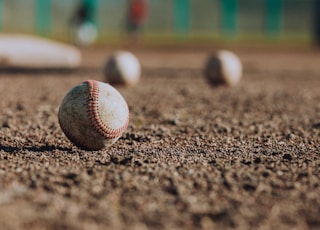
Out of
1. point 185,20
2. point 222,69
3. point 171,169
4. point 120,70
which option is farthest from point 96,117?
point 185,20

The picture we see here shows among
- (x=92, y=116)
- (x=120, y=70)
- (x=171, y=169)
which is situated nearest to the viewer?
(x=171, y=169)

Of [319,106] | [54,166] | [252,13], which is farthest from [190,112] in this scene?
[252,13]

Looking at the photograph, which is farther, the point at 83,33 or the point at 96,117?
the point at 83,33

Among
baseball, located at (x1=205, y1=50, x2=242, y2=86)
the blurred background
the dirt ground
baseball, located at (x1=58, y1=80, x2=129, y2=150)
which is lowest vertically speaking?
the blurred background

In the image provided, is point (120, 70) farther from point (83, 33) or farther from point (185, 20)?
point (185, 20)

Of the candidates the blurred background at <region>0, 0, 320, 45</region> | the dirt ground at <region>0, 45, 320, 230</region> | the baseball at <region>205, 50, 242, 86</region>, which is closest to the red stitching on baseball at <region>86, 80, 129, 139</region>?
the dirt ground at <region>0, 45, 320, 230</region>

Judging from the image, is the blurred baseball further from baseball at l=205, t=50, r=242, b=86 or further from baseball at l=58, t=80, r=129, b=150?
baseball at l=58, t=80, r=129, b=150

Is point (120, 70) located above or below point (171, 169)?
below
